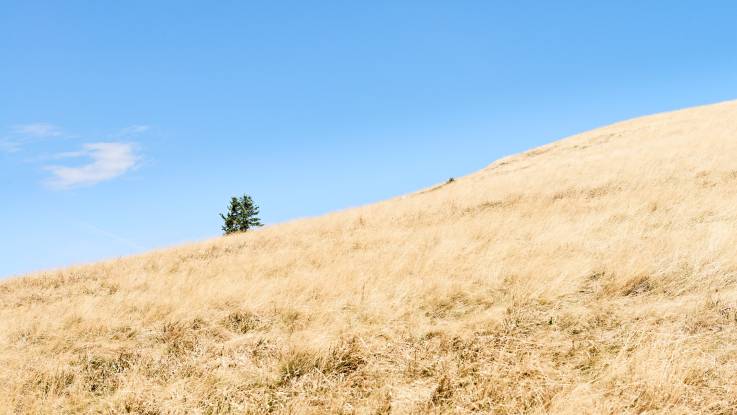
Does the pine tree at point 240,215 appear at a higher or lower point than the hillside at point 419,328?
higher

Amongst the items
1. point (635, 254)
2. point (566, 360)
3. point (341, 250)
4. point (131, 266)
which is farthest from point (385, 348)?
point (131, 266)

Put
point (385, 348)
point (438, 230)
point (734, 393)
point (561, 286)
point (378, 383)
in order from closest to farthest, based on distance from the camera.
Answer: point (734, 393)
point (378, 383)
point (385, 348)
point (561, 286)
point (438, 230)

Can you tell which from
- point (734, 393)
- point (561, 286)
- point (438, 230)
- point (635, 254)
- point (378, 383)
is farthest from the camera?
point (438, 230)

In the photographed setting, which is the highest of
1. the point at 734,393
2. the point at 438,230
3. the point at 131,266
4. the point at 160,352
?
the point at 131,266

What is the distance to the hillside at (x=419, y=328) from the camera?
3393 mm

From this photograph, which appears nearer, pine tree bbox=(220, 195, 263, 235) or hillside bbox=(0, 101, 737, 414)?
hillside bbox=(0, 101, 737, 414)

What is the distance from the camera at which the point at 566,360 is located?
12.1 feet

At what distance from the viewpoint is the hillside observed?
3.39 meters

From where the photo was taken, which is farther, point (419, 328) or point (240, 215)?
point (240, 215)

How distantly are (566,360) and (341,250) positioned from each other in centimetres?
567

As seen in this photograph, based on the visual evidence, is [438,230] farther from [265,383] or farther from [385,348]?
[265,383]

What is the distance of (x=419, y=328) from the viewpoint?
4379mm

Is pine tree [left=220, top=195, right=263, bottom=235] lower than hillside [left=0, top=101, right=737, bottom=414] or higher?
higher

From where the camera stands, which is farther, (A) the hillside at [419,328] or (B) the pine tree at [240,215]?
(B) the pine tree at [240,215]
